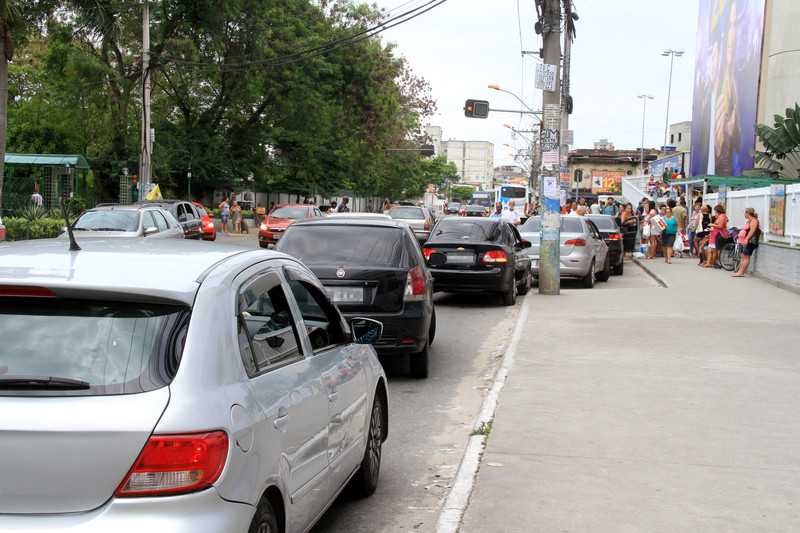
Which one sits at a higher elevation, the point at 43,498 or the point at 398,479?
the point at 43,498

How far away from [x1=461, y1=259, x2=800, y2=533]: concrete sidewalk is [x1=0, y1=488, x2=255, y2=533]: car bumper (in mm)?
2442

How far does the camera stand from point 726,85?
1922 inches

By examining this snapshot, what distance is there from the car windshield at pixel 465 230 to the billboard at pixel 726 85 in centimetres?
2856

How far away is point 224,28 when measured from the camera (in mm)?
40969

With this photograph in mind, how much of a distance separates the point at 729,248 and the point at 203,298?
992 inches

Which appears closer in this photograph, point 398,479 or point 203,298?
point 203,298

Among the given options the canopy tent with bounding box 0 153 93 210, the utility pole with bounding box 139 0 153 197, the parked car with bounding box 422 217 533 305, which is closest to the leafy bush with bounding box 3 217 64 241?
the utility pole with bounding box 139 0 153 197

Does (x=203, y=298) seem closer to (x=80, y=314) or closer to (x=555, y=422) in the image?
(x=80, y=314)

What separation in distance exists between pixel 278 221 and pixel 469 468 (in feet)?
87.6

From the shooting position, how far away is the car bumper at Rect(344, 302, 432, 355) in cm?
955

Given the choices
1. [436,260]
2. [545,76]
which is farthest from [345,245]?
[545,76]

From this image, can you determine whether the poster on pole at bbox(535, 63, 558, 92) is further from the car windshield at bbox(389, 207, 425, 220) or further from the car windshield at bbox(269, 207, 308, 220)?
the car windshield at bbox(389, 207, 425, 220)


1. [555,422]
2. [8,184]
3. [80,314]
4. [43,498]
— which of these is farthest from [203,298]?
[8,184]

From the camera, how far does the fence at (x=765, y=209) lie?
862 inches
